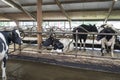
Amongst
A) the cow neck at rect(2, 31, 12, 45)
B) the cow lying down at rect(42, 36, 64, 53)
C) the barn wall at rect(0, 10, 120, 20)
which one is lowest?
the cow lying down at rect(42, 36, 64, 53)

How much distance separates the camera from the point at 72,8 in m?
8.73

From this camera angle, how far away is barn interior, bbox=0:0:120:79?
472 centimetres

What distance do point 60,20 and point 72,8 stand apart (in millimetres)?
2395

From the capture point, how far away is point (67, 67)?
4.30 m

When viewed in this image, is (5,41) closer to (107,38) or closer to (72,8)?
(107,38)

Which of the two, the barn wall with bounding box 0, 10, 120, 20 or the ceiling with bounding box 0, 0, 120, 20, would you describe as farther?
the barn wall with bounding box 0, 10, 120, 20

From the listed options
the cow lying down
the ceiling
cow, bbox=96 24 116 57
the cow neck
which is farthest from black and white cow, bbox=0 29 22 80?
the ceiling

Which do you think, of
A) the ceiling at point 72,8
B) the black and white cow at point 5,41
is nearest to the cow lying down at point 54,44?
the black and white cow at point 5,41

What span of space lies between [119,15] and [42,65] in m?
6.25

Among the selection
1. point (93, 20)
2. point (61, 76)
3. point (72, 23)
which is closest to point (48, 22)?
point (72, 23)

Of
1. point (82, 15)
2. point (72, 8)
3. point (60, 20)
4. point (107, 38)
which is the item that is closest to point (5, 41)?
point (107, 38)

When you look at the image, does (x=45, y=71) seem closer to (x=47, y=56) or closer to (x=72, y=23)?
(x=47, y=56)

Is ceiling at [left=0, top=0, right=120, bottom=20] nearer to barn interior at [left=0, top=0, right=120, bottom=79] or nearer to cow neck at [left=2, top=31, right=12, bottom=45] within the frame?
barn interior at [left=0, top=0, right=120, bottom=79]

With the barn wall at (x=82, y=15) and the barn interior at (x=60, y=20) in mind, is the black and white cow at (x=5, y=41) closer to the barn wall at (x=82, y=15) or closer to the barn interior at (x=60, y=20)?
the barn interior at (x=60, y=20)
